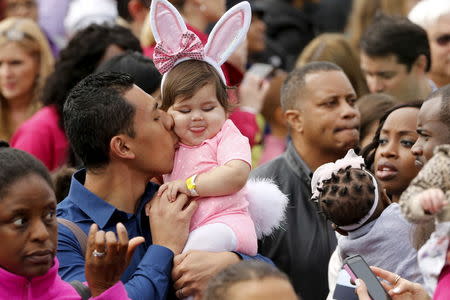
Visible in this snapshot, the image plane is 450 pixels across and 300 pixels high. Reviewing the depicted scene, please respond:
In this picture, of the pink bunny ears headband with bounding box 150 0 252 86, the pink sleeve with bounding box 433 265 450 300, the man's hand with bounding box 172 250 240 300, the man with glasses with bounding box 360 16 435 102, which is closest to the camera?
the pink sleeve with bounding box 433 265 450 300

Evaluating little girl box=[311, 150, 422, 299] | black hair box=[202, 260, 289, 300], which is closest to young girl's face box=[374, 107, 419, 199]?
little girl box=[311, 150, 422, 299]

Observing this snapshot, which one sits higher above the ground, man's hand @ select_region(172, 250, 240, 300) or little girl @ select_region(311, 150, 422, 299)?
little girl @ select_region(311, 150, 422, 299)

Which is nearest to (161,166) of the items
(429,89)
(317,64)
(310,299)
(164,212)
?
(164,212)

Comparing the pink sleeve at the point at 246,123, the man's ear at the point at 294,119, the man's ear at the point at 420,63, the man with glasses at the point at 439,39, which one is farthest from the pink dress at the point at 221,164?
the man with glasses at the point at 439,39

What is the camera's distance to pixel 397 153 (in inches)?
188

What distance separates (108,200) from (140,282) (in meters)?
0.45

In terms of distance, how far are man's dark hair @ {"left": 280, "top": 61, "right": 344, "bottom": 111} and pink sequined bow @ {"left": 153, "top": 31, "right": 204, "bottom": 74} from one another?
150 cm

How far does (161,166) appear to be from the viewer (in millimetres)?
4266

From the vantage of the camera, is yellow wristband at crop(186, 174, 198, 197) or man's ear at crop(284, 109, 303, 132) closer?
yellow wristband at crop(186, 174, 198, 197)

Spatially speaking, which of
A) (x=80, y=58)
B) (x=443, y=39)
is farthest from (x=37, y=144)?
(x=443, y=39)

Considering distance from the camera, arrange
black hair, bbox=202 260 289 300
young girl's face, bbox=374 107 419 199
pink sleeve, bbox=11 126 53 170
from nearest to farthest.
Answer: black hair, bbox=202 260 289 300 → young girl's face, bbox=374 107 419 199 → pink sleeve, bbox=11 126 53 170

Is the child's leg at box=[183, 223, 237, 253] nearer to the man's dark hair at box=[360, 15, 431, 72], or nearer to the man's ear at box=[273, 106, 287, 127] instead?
the man's dark hair at box=[360, 15, 431, 72]

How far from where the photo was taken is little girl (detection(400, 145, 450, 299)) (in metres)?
3.09

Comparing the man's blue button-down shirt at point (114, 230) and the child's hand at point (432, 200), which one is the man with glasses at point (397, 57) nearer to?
the man's blue button-down shirt at point (114, 230)
